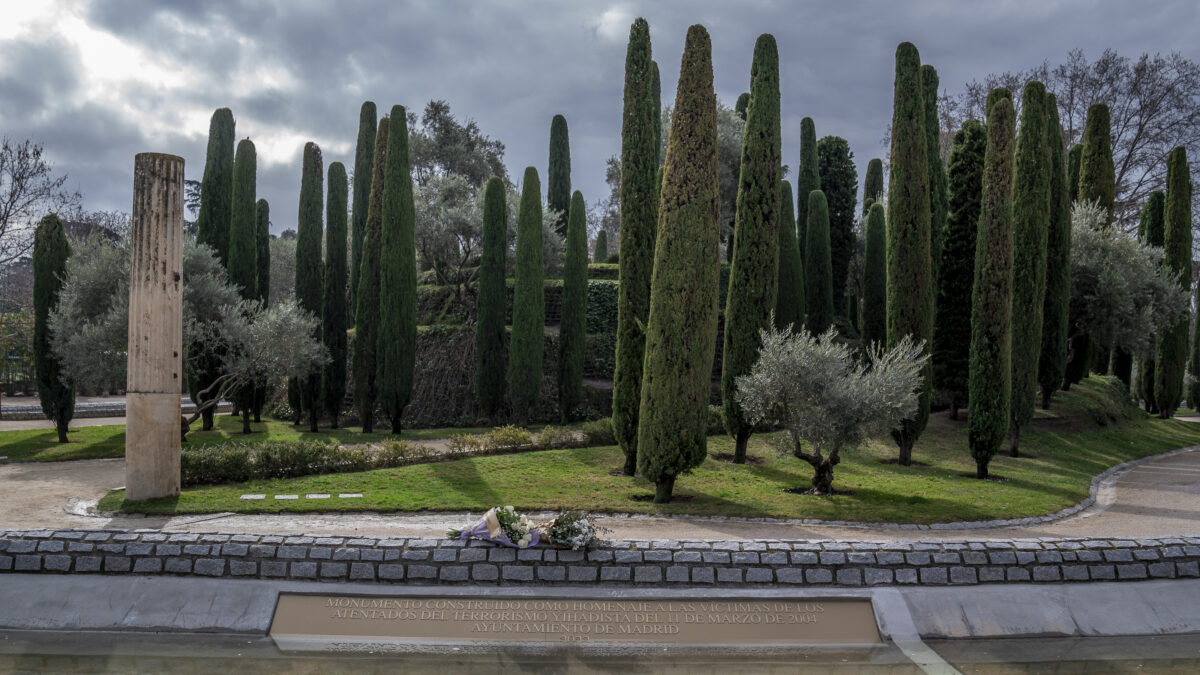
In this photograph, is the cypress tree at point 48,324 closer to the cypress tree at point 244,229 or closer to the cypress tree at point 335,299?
the cypress tree at point 244,229

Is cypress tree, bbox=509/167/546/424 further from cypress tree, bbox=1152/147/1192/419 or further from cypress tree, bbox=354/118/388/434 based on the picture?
cypress tree, bbox=1152/147/1192/419

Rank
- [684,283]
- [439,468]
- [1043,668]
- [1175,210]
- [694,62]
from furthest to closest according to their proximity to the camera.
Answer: [1175,210] < [439,468] < [694,62] < [684,283] < [1043,668]

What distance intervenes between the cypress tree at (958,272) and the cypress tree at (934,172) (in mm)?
327

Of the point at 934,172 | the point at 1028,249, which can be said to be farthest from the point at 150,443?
the point at 934,172

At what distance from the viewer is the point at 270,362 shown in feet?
69.7

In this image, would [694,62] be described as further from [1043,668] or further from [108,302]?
[108,302]

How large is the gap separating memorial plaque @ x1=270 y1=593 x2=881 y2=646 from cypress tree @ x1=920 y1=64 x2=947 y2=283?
15420 mm

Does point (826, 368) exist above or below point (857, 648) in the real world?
above

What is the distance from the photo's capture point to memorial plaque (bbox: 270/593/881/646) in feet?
24.8

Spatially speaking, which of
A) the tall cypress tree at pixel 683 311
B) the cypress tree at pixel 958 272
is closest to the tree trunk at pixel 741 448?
the tall cypress tree at pixel 683 311

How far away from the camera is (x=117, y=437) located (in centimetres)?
2105

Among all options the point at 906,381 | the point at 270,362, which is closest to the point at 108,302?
the point at 270,362

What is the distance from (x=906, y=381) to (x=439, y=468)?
8.72 m

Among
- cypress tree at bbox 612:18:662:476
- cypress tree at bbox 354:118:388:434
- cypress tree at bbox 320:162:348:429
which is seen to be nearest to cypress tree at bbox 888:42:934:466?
cypress tree at bbox 612:18:662:476
